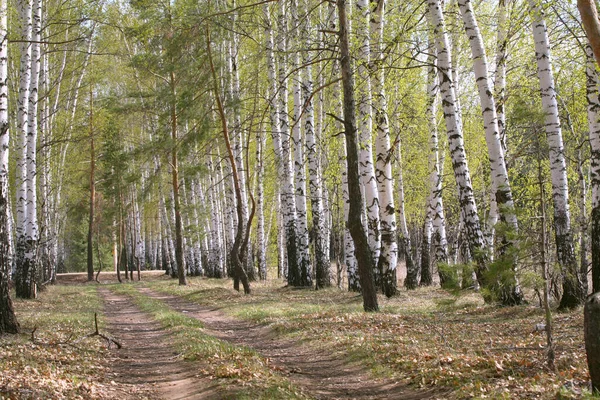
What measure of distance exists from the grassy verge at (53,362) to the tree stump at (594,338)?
17.3 ft

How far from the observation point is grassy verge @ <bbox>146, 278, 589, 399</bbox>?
6078 millimetres

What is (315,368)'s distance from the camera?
27.3 feet

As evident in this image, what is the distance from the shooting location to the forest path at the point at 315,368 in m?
6.85

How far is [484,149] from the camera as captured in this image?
Answer: 2278cm

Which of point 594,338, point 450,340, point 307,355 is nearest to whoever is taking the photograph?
point 594,338

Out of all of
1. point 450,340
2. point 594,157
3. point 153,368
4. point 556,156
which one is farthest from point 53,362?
point 556,156

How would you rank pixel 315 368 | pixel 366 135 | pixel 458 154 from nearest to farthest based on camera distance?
pixel 315 368 → pixel 458 154 → pixel 366 135

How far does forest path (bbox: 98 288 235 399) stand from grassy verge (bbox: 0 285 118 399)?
33 centimetres

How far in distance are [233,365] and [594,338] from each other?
4704 mm

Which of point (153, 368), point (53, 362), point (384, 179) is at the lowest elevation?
point (153, 368)

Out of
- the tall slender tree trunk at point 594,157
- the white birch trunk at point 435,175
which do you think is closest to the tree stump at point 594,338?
the tall slender tree trunk at point 594,157

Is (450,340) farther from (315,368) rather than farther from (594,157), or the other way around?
(594,157)

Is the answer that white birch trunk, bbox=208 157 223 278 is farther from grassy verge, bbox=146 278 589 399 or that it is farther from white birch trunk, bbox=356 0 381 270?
white birch trunk, bbox=356 0 381 270

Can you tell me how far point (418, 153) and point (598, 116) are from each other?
16.1 m
